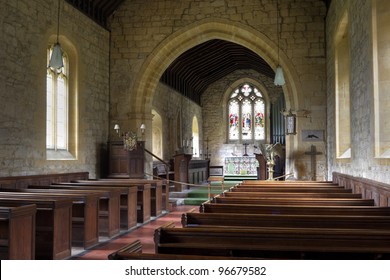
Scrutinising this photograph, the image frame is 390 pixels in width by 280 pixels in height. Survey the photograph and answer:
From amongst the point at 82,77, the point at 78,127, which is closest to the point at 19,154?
the point at 78,127

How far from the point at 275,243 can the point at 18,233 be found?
2.42 meters

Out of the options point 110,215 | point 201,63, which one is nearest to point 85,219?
point 110,215

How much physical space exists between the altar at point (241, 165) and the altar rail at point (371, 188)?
12349 mm

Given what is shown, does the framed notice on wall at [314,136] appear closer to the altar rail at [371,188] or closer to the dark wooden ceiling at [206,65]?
the altar rail at [371,188]

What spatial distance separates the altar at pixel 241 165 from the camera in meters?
19.9

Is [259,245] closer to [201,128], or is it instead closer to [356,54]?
[356,54]

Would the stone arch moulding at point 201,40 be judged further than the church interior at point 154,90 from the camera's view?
Yes

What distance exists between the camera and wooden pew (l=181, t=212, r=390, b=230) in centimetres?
355

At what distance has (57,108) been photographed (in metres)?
9.65

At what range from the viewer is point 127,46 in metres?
11.6

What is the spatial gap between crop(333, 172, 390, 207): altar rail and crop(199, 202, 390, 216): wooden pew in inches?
19.2

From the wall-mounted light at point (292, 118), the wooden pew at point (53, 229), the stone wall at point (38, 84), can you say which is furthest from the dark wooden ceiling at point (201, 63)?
the wooden pew at point (53, 229)

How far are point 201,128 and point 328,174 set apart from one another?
10.7 m

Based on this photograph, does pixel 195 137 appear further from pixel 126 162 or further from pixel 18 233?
pixel 18 233
